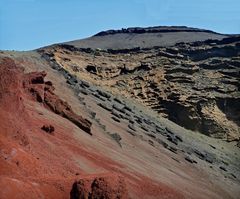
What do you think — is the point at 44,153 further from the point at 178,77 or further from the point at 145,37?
the point at 145,37

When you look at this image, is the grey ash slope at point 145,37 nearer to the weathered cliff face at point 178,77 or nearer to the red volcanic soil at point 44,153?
Answer: the weathered cliff face at point 178,77

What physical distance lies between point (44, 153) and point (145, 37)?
76.3 meters

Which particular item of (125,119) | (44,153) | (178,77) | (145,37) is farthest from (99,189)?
(145,37)

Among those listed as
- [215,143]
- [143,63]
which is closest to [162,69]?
[143,63]

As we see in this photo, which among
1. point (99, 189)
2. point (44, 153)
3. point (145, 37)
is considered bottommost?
point (99, 189)

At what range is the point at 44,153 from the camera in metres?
16.8

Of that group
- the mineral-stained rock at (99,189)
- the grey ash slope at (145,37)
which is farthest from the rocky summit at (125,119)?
the grey ash slope at (145,37)

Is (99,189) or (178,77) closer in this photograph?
(99,189)

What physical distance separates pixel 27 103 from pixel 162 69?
43318mm

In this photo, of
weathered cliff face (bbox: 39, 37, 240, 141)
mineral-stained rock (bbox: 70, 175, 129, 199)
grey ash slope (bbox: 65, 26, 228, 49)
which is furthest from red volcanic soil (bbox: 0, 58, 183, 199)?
grey ash slope (bbox: 65, 26, 228, 49)

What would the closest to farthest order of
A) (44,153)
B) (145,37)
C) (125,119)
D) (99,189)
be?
(99,189) < (44,153) < (125,119) < (145,37)

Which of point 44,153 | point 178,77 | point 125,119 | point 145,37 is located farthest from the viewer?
point 145,37

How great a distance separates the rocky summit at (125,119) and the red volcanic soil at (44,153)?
34 mm

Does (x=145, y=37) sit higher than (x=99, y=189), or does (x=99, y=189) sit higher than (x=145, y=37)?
(x=145, y=37)
